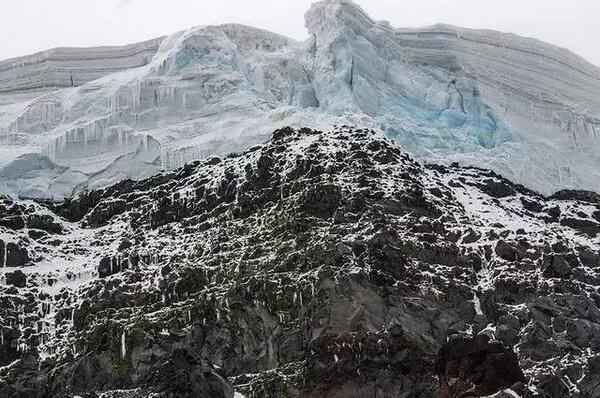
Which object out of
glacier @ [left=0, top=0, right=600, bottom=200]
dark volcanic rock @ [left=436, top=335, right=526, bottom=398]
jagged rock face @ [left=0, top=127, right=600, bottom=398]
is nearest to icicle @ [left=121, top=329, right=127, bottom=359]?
jagged rock face @ [left=0, top=127, right=600, bottom=398]

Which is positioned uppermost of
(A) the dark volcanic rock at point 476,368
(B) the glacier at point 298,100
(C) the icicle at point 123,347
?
(B) the glacier at point 298,100

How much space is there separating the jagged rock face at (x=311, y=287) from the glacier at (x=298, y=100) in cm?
1166

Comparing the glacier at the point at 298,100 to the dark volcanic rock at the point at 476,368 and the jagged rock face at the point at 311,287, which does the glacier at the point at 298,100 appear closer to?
the jagged rock face at the point at 311,287

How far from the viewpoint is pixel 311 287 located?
9619cm

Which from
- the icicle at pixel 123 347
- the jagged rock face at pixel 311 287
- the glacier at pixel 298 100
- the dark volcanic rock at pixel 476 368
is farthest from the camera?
the glacier at pixel 298 100

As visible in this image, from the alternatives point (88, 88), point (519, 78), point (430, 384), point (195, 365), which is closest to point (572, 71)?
point (519, 78)

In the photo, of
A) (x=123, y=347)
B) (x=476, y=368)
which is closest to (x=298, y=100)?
(x=123, y=347)

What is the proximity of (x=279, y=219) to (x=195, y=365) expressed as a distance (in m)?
24.8

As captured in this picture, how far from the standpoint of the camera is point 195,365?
271 ft

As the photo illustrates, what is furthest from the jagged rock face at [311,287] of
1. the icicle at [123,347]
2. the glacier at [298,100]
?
Answer: the glacier at [298,100]

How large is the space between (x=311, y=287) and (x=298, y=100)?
42.7 metres

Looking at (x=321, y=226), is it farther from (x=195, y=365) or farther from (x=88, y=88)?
(x=88, y=88)

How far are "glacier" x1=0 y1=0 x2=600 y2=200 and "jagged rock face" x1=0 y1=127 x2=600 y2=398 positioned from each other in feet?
38.3

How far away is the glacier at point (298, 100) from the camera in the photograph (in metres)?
124
